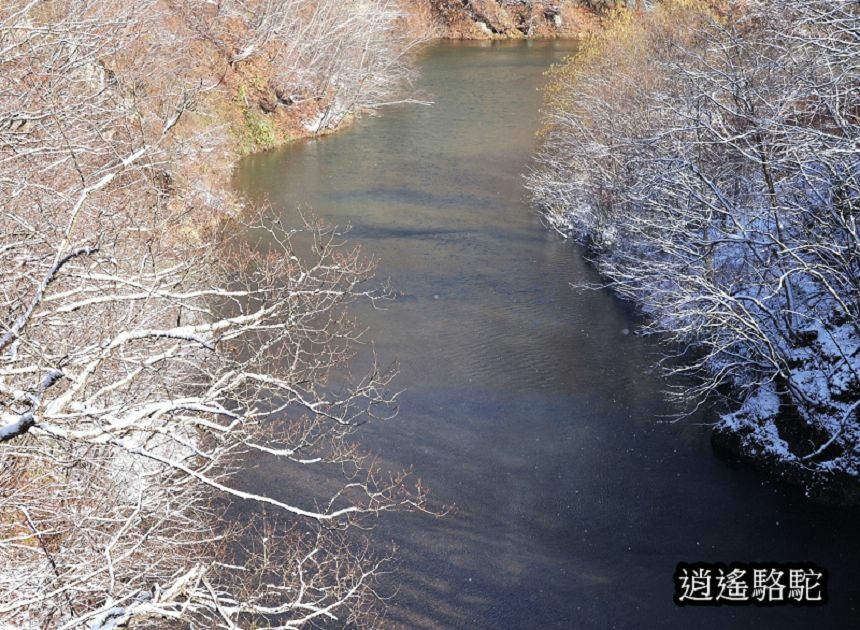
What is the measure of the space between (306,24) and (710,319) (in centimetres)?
2480

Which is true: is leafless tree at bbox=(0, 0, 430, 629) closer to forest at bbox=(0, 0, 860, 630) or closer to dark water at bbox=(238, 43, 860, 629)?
forest at bbox=(0, 0, 860, 630)

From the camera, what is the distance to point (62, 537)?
817cm

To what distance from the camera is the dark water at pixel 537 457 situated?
34.6ft

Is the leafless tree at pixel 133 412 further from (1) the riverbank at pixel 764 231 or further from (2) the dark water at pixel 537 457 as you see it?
(1) the riverbank at pixel 764 231

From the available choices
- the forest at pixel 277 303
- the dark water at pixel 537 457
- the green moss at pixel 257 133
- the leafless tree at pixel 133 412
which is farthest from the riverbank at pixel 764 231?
the green moss at pixel 257 133

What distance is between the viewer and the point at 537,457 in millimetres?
13164

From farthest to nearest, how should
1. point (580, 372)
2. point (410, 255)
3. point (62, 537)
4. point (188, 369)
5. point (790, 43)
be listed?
point (410, 255)
point (580, 372)
point (790, 43)
point (188, 369)
point (62, 537)

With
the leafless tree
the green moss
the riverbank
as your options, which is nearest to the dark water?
the leafless tree

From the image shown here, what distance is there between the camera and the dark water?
1055cm

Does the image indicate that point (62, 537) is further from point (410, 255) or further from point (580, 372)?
point (410, 255)

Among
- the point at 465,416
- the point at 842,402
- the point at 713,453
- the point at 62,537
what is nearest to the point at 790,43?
the point at 842,402

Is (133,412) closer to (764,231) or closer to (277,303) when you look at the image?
(277,303)

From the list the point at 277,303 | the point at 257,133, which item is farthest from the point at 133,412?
the point at 257,133

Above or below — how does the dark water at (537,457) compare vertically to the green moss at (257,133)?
below
